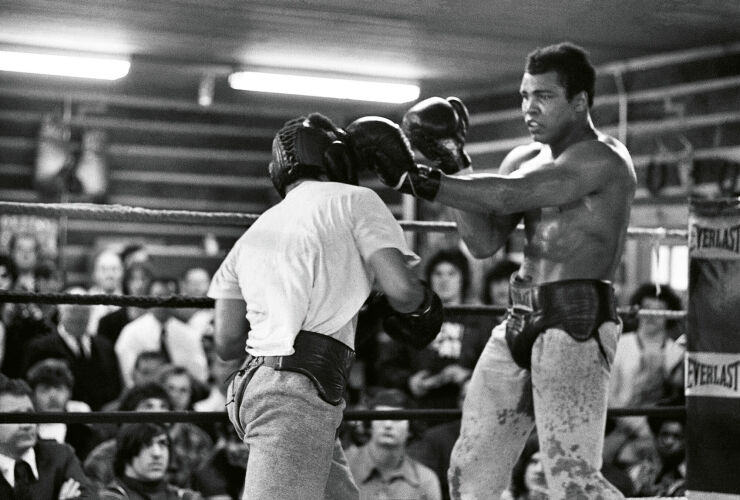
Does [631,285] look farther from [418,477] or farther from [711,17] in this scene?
[418,477]

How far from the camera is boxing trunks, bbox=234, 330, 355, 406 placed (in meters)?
2.37

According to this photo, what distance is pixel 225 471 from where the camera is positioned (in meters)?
4.70

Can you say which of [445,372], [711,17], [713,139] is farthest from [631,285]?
[445,372]

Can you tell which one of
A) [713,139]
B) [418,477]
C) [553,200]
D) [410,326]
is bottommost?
[418,477]

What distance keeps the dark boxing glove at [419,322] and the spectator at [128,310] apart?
11.5 feet

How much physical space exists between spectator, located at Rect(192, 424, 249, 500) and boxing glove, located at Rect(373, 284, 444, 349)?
2114 millimetres

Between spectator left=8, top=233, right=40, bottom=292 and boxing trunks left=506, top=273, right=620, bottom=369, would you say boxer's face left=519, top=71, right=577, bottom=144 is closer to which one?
boxing trunks left=506, top=273, right=620, bottom=369

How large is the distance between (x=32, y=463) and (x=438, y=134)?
1819 millimetres

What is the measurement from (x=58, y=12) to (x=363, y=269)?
4648 mm

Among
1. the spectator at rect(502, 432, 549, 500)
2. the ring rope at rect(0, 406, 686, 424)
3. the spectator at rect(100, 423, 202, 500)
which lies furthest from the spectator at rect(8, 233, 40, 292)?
the ring rope at rect(0, 406, 686, 424)

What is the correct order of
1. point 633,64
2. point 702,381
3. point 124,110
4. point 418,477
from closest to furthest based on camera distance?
point 702,381 → point 418,477 → point 633,64 → point 124,110

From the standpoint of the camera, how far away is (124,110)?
977cm

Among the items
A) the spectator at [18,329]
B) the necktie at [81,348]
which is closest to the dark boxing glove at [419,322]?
the spectator at [18,329]

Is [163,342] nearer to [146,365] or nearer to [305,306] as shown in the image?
[146,365]
